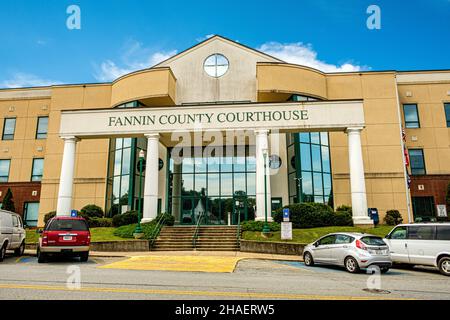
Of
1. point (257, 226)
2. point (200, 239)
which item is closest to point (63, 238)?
point (200, 239)

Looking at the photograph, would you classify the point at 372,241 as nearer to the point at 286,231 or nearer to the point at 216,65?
the point at 286,231

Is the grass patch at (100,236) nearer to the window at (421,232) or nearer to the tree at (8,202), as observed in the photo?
the tree at (8,202)

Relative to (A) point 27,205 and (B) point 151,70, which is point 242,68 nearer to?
(B) point 151,70

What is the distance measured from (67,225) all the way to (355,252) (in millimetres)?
10747

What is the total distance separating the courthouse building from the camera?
92.0ft

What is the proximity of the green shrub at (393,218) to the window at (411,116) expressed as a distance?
29.9ft

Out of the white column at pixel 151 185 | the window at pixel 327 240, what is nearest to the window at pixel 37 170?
the white column at pixel 151 185

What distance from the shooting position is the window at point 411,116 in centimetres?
3128

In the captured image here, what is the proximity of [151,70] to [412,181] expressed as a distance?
80.4 feet

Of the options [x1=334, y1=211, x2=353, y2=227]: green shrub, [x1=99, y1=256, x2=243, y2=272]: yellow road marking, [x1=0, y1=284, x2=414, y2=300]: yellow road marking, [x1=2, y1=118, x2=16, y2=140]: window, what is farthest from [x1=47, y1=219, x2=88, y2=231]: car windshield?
[x1=2, y1=118, x2=16, y2=140]: window

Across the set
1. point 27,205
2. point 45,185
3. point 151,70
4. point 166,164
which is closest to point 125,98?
point 151,70

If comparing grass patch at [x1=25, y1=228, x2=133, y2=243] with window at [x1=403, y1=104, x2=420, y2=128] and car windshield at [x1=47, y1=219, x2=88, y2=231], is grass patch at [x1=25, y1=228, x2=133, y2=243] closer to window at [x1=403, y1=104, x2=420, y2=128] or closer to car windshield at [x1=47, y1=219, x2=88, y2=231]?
car windshield at [x1=47, y1=219, x2=88, y2=231]

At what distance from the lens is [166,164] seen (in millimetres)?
31312
